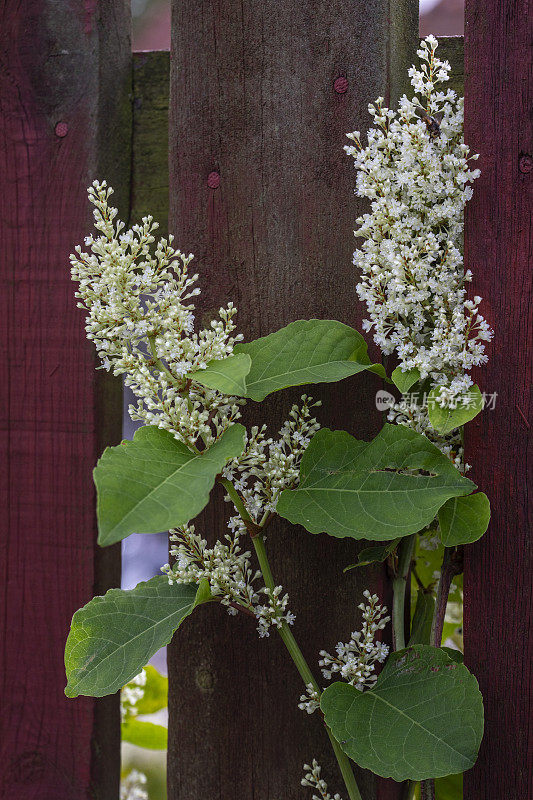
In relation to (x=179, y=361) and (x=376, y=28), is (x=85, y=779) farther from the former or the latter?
(x=376, y=28)

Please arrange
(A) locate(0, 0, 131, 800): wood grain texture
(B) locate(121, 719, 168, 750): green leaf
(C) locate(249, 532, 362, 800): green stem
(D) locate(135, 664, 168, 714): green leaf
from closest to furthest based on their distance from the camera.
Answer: (C) locate(249, 532, 362, 800): green stem < (A) locate(0, 0, 131, 800): wood grain texture < (B) locate(121, 719, 168, 750): green leaf < (D) locate(135, 664, 168, 714): green leaf

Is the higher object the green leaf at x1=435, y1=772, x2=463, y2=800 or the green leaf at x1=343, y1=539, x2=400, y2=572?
the green leaf at x1=343, y1=539, x2=400, y2=572

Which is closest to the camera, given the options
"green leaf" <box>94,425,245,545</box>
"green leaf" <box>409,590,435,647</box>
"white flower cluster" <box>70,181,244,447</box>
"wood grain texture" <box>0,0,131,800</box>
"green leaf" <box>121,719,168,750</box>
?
"green leaf" <box>94,425,245,545</box>

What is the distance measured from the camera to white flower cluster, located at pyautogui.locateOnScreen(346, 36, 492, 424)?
1161 mm

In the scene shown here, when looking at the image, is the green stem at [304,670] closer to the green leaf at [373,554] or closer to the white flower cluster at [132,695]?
the green leaf at [373,554]

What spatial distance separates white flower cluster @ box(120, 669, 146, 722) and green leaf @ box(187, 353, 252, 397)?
1.05 metres

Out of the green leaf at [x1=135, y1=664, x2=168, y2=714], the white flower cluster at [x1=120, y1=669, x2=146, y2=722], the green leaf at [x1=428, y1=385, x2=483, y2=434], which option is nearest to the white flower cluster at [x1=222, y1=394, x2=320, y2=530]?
the green leaf at [x1=428, y1=385, x2=483, y2=434]

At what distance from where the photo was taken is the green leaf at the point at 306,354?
46.0 inches

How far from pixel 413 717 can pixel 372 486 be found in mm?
364

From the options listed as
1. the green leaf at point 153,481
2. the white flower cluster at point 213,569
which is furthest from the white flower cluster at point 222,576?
the green leaf at point 153,481

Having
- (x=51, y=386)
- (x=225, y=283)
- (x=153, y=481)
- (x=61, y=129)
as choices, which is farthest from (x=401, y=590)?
(x=61, y=129)

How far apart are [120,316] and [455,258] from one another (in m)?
0.56

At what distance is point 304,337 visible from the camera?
3.98 ft

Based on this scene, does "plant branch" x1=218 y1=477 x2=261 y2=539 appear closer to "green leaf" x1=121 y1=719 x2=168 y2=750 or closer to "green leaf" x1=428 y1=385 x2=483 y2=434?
"green leaf" x1=428 y1=385 x2=483 y2=434
